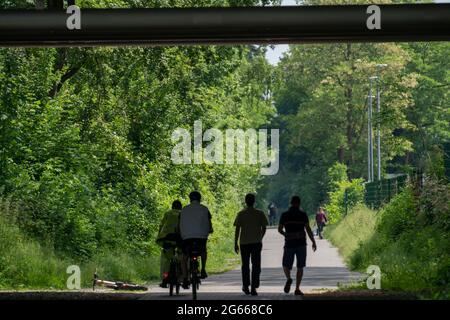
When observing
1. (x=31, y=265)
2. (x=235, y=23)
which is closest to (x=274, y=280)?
(x=31, y=265)

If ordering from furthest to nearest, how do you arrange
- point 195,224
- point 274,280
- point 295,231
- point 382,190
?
point 382,190, point 274,280, point 295,231, point 195,224

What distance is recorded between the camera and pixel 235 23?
20.2m

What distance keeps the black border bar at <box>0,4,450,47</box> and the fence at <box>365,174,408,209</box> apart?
2134 cm

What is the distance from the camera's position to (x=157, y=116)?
42875mm

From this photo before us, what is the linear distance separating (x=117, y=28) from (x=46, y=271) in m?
10.1

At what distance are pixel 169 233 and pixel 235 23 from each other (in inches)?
272

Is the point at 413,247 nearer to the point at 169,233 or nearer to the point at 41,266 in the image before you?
the point at 169,233

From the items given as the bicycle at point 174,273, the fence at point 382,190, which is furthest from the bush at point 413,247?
the bicycle at point 174,273

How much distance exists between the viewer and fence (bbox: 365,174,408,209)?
4478cm

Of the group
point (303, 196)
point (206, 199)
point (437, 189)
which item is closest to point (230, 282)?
point (437, 189)

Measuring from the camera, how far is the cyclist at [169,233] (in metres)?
25.8

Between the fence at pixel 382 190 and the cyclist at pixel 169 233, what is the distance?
1600 cm

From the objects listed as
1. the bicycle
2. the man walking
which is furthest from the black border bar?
the bicycle

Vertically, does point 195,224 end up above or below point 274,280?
above
